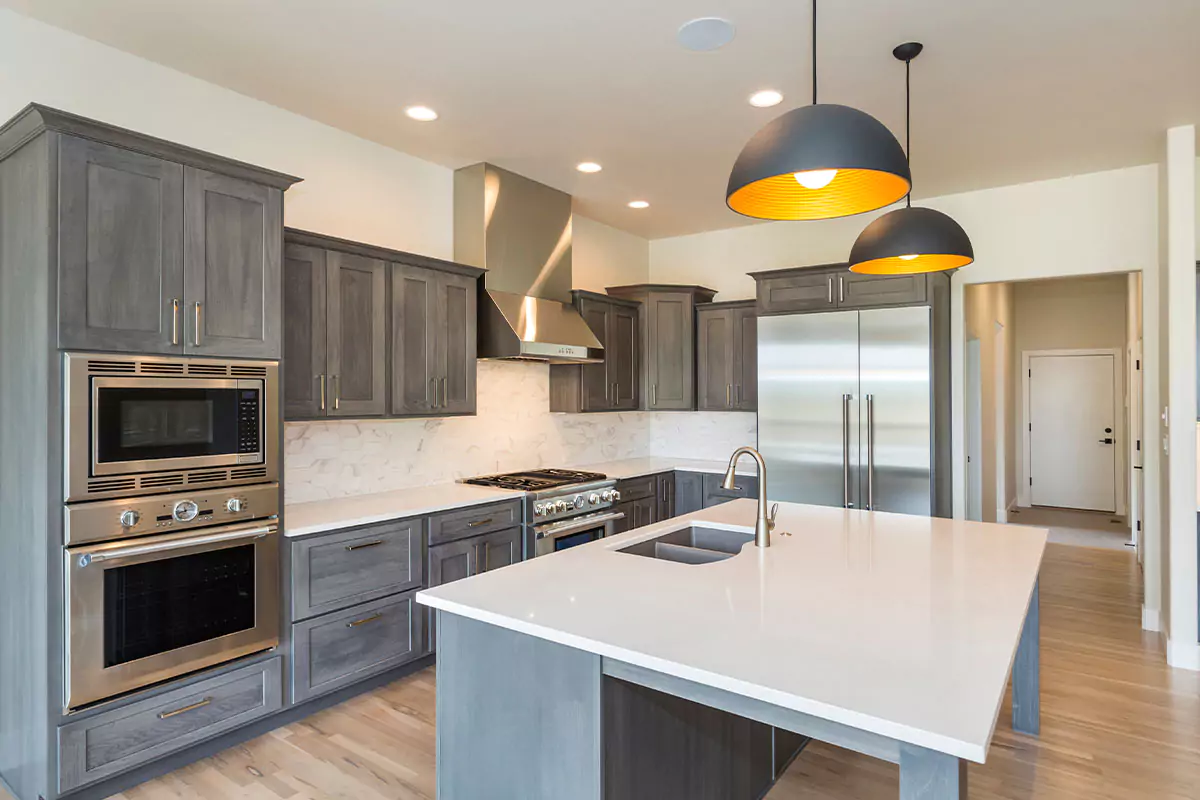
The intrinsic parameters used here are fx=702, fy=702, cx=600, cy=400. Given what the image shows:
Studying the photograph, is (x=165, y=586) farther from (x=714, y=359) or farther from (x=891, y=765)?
(x=714, y=359)

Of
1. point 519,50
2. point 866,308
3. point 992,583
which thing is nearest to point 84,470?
point 519,50

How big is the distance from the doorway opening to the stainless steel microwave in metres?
6.69

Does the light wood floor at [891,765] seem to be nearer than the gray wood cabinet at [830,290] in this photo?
Yes

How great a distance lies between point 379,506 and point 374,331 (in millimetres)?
885

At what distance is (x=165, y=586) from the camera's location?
2.59 metres

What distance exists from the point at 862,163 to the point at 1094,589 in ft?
16.5

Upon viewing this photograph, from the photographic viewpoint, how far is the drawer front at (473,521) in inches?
141

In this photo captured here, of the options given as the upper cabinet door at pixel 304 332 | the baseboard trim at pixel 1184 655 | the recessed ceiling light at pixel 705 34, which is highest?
the recessed ceiling light at pixel 705 34

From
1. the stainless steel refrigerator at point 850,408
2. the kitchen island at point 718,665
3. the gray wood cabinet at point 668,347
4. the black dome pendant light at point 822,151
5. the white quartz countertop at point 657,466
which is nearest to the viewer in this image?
the kitchen island at point 718,665

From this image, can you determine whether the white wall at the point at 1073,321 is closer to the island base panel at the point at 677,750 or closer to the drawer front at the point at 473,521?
the drawer front at the point at 473,521

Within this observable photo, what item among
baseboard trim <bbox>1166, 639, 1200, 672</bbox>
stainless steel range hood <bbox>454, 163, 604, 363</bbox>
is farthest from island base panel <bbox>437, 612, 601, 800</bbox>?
baseboard trim <bbox>1166, 639, 1200, 672</bbox>

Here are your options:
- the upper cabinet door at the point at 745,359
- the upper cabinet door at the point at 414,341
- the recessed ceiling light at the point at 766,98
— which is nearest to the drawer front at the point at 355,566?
the upper cabinet door at the point at 414,341

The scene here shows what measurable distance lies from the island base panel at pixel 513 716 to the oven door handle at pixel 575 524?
2134 millimetres

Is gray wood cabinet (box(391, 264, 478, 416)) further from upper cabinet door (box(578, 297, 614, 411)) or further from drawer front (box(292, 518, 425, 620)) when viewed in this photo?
upper cabinet door (box(578, 297, 614, 411))
